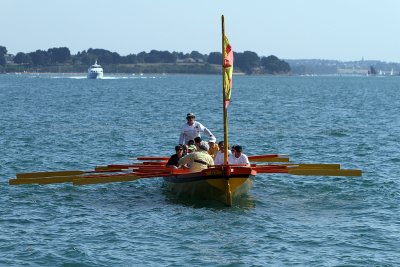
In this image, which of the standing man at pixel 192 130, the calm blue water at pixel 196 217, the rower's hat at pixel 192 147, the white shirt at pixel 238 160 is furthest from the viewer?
the standing man at pixel 192 130

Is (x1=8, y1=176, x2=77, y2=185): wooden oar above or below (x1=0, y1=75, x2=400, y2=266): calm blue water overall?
above

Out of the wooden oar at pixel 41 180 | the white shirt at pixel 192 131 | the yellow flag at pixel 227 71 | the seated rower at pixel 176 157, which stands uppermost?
the yellow flag at pixel 227 71

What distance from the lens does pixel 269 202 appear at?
81.8 feet

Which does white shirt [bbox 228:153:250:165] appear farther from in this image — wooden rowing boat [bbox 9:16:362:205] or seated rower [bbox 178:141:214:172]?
seated rower [bbox 178:141:214:172]

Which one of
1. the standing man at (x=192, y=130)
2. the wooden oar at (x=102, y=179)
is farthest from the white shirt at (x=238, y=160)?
the standing man at (x=192, y=130)

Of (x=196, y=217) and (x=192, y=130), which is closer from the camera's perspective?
(x=196, y=217)

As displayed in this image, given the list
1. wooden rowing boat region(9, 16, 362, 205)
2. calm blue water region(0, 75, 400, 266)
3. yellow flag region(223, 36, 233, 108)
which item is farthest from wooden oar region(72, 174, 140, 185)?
yellow flag region(223, 36, 233, 108)

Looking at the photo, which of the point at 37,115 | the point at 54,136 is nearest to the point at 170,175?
the point at 54,136

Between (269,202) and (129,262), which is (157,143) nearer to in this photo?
(269,202)

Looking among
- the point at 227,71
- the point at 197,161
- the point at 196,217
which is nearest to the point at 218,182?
the point at 196,217

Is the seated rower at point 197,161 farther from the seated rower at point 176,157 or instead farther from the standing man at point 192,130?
the standing man at point 192,130

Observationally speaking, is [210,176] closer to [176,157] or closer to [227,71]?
[227,71]

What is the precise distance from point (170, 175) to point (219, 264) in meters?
6.46

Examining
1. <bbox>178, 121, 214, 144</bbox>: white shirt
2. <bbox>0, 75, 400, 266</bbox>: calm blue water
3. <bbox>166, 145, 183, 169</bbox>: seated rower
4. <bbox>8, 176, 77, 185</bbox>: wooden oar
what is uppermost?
<bbox>178, 121, 214, 144</bbox>: white shirt
